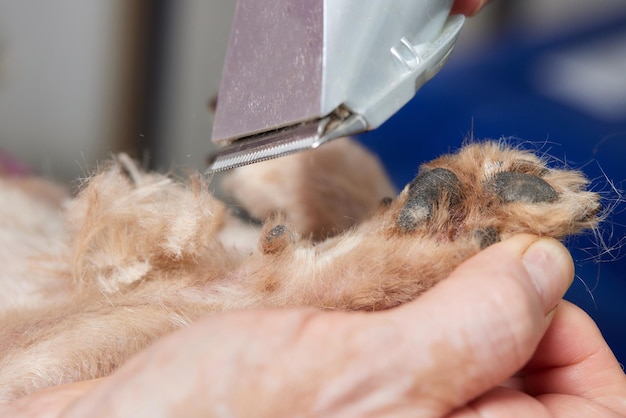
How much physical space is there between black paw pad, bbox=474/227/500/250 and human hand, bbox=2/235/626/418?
0.22 ft

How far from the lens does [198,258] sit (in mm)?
794

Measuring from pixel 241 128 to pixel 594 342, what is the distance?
411 mm

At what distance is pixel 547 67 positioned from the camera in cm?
142

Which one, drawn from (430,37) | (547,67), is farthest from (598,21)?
(430,37)

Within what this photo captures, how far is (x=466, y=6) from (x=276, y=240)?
359 millimetres

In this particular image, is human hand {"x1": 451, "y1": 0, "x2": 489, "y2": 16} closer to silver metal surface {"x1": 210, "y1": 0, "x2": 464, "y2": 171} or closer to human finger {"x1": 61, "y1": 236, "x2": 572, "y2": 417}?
silver metal surface {"x1": 210, "y1": 0, "x2": 464, "y2": 171}

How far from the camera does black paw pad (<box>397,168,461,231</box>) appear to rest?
63cm

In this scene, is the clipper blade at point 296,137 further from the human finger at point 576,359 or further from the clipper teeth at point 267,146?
the human finger at point 576,359

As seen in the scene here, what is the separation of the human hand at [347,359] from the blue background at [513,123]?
2.10 feet

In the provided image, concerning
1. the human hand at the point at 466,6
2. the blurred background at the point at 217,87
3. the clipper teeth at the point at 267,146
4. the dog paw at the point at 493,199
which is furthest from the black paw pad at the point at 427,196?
the blurred background at the point at 217,87

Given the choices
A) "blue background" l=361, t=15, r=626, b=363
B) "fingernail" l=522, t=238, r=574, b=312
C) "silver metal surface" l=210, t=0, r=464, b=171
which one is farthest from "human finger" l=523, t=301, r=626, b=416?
"blue background" l=361, t=15, r=626, b=363

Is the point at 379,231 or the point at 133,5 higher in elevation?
the point at 379,231

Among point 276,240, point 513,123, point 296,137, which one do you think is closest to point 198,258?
point 276,240

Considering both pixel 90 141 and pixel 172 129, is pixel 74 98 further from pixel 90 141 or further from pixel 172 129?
pixel 172 129
